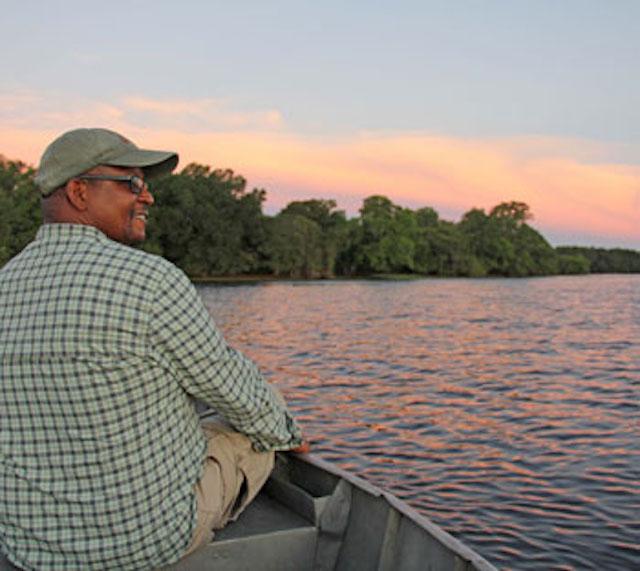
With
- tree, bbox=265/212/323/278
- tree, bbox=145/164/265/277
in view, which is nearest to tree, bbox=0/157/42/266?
tree, bbox=145/164/265/277

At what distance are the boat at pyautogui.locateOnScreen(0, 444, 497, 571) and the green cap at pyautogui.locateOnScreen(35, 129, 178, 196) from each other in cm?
151

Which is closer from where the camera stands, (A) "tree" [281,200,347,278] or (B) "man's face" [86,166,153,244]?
(B) "man's face" [86,166,153,244]

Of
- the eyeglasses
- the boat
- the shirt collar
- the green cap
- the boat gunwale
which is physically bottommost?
the boat

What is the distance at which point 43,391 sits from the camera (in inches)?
96.8

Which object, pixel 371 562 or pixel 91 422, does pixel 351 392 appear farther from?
pixel 91 422

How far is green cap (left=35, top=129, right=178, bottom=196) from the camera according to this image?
2693 millimetres

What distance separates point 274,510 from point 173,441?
4.17ft

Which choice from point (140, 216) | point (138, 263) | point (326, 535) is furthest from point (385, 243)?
point (138, 263)

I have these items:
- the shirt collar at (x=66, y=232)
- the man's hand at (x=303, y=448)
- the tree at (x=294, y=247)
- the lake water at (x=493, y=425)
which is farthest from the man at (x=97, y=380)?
the tree at (x=294, y=247)

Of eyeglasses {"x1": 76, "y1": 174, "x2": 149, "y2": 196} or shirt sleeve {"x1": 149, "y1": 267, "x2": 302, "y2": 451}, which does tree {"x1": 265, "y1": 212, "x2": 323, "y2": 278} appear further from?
eyeglasses {"x1": 76, "y1": 174, "x2": 149, "y2": 196}

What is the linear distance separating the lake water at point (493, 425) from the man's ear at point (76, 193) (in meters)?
4.80

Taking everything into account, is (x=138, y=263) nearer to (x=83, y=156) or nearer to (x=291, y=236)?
(x=83, y=156)

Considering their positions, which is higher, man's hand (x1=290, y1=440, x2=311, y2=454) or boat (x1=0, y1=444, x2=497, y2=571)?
man's hand (x1=290, y1=440, x2=311, y2=454)

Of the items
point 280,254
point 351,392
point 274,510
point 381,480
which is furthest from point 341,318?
point 280,254
